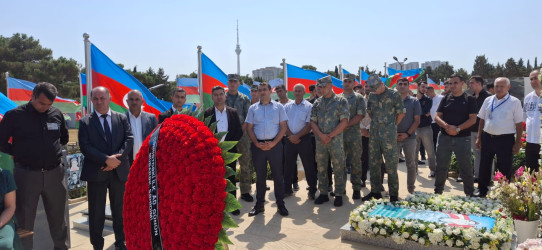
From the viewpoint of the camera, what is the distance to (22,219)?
357 centimetres

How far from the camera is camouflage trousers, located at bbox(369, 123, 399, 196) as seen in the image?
5.46 metres

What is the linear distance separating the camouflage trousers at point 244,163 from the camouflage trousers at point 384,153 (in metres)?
1.95

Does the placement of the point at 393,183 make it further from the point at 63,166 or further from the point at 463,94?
the point at 63,166

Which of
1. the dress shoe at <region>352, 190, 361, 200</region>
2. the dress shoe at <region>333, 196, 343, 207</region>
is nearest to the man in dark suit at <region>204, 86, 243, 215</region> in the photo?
the dress shoe at <region>333, 196, 343, 207</region>

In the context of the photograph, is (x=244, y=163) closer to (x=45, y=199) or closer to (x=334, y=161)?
(x=334, y=161)

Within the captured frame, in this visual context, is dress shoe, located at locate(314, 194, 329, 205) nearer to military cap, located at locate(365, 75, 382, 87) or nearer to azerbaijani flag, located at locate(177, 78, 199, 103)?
military cap, located at locate(365, 75, 382, 87)

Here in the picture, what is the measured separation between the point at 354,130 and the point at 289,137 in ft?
3.52

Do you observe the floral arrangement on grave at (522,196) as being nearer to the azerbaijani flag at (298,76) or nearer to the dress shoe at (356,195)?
the dress shoe at (356,195)

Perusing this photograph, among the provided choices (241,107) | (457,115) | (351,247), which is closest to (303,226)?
(351,247)

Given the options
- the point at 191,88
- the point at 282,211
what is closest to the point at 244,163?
the point at 282,211

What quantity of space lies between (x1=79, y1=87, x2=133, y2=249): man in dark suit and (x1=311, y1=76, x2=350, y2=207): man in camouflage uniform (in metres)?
2.81

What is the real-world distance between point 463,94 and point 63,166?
17.6 feet

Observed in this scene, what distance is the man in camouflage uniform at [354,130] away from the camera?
5.76m

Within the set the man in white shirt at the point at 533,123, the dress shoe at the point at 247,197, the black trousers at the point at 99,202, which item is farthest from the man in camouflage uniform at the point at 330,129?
the black trousers at the point at 99,202
